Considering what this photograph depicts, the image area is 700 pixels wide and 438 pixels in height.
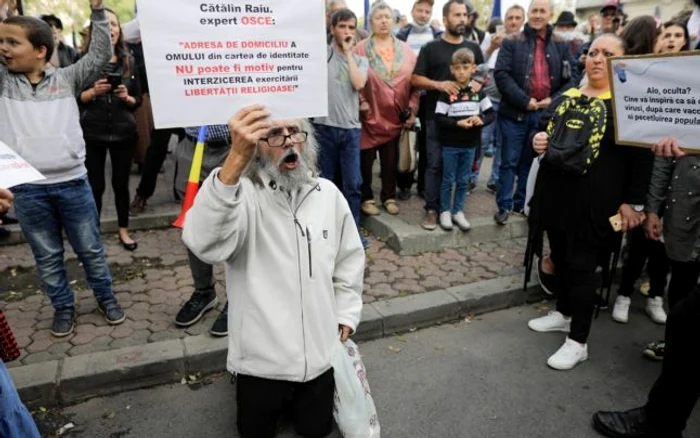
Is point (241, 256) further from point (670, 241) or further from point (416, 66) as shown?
point (416, 66)

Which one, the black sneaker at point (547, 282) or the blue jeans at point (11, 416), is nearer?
the blue jeans at point (11, 416)

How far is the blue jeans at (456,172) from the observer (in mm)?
4934

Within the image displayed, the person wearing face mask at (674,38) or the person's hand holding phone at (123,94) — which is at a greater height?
the person wearing face mask at (674,38)

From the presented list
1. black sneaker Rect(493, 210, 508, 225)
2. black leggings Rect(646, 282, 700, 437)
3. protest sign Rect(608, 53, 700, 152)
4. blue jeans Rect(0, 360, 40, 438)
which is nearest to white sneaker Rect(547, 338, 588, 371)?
black leggings Rect(646, 282, 700, 437)

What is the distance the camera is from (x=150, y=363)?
9.93ft

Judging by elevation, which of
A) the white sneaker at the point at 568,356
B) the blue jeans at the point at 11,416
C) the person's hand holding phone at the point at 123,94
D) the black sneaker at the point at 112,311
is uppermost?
the person's hand holding phone at the point at 123,94

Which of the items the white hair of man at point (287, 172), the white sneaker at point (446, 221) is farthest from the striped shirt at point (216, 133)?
the white sneaker at point (446, 221)

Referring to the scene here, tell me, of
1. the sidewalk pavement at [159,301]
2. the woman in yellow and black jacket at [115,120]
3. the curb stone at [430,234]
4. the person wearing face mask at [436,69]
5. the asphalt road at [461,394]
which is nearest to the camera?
the asphalt road at [461,394]

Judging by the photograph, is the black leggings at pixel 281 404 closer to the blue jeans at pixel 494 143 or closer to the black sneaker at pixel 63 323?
the black sneaker at pixel 63 323

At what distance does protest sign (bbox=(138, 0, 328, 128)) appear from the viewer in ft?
5.68

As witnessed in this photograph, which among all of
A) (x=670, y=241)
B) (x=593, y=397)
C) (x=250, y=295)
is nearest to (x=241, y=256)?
(x=250, y=295)

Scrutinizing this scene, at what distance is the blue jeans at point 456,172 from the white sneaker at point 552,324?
1.66 metres

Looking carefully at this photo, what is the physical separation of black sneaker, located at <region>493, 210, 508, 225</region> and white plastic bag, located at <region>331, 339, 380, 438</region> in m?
3.33

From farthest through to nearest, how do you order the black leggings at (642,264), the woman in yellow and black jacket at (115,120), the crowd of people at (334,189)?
the woman in yellow and black jacket at (115,120) → the black leggings at (642,264) → the crowd of people at (334,189)
